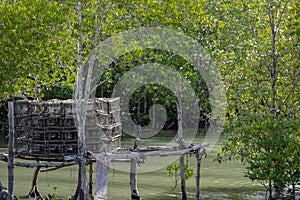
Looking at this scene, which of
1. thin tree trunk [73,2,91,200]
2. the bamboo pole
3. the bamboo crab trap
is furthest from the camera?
the bamboo crab trap

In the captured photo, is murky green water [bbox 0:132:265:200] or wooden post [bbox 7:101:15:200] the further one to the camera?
murky green water [bbox 0:132:265:200]

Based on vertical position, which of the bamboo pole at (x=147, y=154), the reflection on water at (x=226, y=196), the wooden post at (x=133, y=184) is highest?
the bamboo pole at (x=147, y=154)

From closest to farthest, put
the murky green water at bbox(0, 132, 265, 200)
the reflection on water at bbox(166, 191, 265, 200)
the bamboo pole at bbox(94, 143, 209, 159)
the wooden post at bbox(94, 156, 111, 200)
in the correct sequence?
1. the bamboo pole at bbox(94, 143, 209, 159)
2. the wooden post at bbox(94, 156, 111, 200)
3. the reflection on water at bbox(166, 191, 265, 200)
4. the murky green water at bbox(0, 132, 265, 200)

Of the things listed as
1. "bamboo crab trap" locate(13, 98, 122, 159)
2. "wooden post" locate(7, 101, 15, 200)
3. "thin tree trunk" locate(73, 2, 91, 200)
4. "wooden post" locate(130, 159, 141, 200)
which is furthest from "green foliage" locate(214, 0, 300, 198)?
"wooden post" locate(7, 101, 15, 200)

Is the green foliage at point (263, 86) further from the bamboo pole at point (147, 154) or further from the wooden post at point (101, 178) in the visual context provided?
the wooden post at point (101, 178)

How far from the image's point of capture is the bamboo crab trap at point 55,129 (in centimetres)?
1723

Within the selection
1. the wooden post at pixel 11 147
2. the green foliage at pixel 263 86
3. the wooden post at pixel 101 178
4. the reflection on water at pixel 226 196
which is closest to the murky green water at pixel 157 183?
the reflection on water at pixel 226 196

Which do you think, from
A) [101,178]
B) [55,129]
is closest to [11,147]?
[55,129]

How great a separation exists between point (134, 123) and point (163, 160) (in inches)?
530

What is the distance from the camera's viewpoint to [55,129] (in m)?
17.3

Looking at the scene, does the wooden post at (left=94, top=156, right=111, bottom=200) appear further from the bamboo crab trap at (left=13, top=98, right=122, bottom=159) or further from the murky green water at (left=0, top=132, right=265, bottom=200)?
the murky green water at (left=0, top=132, right=265, bottom=200)

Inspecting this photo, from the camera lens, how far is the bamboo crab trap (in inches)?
679

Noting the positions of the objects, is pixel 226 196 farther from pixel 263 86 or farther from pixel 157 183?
pixel 263 86

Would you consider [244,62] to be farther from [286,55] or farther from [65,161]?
[65,161]
